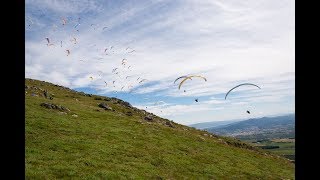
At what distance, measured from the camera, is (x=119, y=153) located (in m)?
44.4

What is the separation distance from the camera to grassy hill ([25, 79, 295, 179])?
33.9m

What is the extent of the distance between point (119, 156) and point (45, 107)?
1148 inches

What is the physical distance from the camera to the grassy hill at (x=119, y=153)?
33.9m

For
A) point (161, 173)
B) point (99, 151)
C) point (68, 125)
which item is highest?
point (68, 125)

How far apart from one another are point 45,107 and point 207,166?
116 ft
